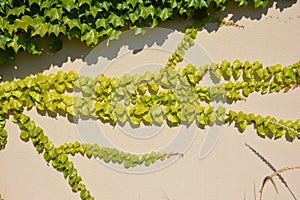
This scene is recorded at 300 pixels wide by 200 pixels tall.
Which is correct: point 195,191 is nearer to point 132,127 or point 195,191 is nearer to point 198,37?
point 132,127

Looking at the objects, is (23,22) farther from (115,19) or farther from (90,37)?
(115,19)

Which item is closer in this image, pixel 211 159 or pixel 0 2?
pixel 0 2

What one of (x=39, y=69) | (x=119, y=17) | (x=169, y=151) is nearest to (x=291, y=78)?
(x=169, y=151)

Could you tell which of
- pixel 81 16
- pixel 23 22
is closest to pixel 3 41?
pixel 23 22

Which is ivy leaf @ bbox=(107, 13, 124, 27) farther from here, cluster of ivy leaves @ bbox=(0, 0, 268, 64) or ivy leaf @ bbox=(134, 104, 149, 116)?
ivy leaf @ bbox=(134, 104, 149, 116)

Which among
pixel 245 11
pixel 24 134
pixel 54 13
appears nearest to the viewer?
pixel 54 13

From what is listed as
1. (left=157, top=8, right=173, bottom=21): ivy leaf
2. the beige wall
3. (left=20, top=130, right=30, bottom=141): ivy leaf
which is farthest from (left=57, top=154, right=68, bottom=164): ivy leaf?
(left=157, top=8, right=173, bottom=21): ivy leaf
